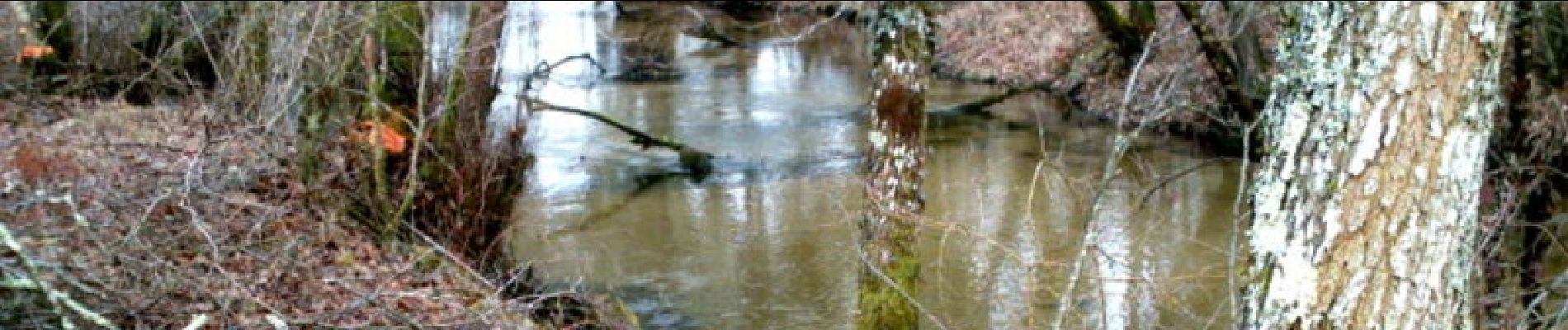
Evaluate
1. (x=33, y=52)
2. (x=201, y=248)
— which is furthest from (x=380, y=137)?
(x=33, y=52)

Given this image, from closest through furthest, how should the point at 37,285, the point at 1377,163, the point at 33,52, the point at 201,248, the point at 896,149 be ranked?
the point at 1377,163
the point at 37,285
the point at 896,149
the point at 201,248
the point at 33,52

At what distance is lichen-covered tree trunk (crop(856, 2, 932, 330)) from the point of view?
6965 millimetres

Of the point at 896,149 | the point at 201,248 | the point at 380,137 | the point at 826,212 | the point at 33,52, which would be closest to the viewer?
the point at 896,149

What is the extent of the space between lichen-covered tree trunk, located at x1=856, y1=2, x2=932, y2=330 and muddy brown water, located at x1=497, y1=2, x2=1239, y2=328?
0.30m

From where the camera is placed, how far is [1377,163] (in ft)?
11.2

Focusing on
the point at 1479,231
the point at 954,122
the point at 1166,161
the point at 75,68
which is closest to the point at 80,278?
the point at 1479,231

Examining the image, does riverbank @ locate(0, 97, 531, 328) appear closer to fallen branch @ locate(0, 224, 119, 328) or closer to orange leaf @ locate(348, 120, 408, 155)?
fallen branch @ locate(0, 224, 119, 328)

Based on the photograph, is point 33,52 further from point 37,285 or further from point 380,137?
point 37,285

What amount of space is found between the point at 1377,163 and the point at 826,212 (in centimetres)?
982

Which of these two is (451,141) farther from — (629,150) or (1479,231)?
(629,150)

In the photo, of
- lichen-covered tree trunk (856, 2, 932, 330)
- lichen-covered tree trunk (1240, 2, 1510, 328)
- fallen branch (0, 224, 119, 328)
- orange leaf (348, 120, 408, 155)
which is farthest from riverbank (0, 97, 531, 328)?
lichen-covered tree trunk (1240, 2, 1510, 328)

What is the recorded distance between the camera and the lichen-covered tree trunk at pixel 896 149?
6.96 m

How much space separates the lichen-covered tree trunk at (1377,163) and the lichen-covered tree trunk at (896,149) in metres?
3.32

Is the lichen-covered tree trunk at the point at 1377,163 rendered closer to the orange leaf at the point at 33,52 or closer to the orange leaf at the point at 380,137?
the orange leaf at the point at 380,137
